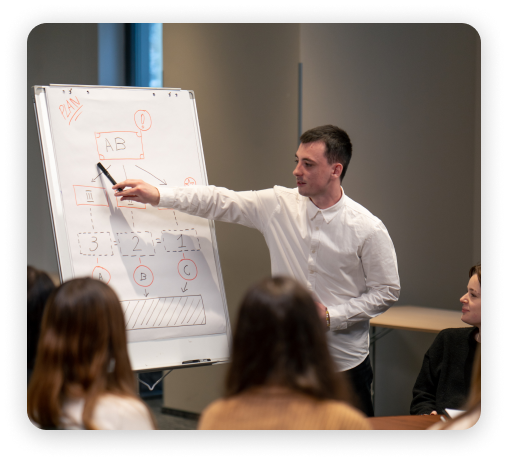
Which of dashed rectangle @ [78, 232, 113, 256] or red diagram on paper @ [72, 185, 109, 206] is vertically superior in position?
red diagram on paper @ [72, 185, 109, 206]

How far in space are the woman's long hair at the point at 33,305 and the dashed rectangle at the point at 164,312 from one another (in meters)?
0.35

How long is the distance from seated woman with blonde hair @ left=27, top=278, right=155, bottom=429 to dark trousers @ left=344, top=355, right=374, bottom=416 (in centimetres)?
114

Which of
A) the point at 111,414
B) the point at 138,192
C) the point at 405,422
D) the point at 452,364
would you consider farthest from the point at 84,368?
the point at 452,364

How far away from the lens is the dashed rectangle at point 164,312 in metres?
2.00

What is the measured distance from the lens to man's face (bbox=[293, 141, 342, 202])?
86.7 inches

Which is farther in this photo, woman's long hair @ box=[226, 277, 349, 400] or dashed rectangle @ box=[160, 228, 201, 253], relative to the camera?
dashed rectangle @ box=[160, 228, 201, 253]

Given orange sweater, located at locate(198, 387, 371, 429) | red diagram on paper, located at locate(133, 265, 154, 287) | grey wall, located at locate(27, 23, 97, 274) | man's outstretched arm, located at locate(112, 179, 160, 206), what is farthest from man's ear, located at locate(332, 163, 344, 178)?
grey wall, located at locate(27, 23, 97, 274)

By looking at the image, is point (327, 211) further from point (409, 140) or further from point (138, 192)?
point (409, 140)

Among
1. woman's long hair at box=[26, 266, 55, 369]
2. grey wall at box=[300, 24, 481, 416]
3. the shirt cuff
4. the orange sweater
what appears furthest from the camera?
grey wall at box=[300, 24, 481, 416]

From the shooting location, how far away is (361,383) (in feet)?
7.36

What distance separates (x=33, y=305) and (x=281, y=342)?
940mm

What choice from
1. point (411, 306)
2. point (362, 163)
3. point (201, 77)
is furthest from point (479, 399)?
point (201, 77)

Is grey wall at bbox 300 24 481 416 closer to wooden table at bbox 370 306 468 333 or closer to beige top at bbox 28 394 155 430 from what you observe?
wooden table at bbox 370 306 468 333
